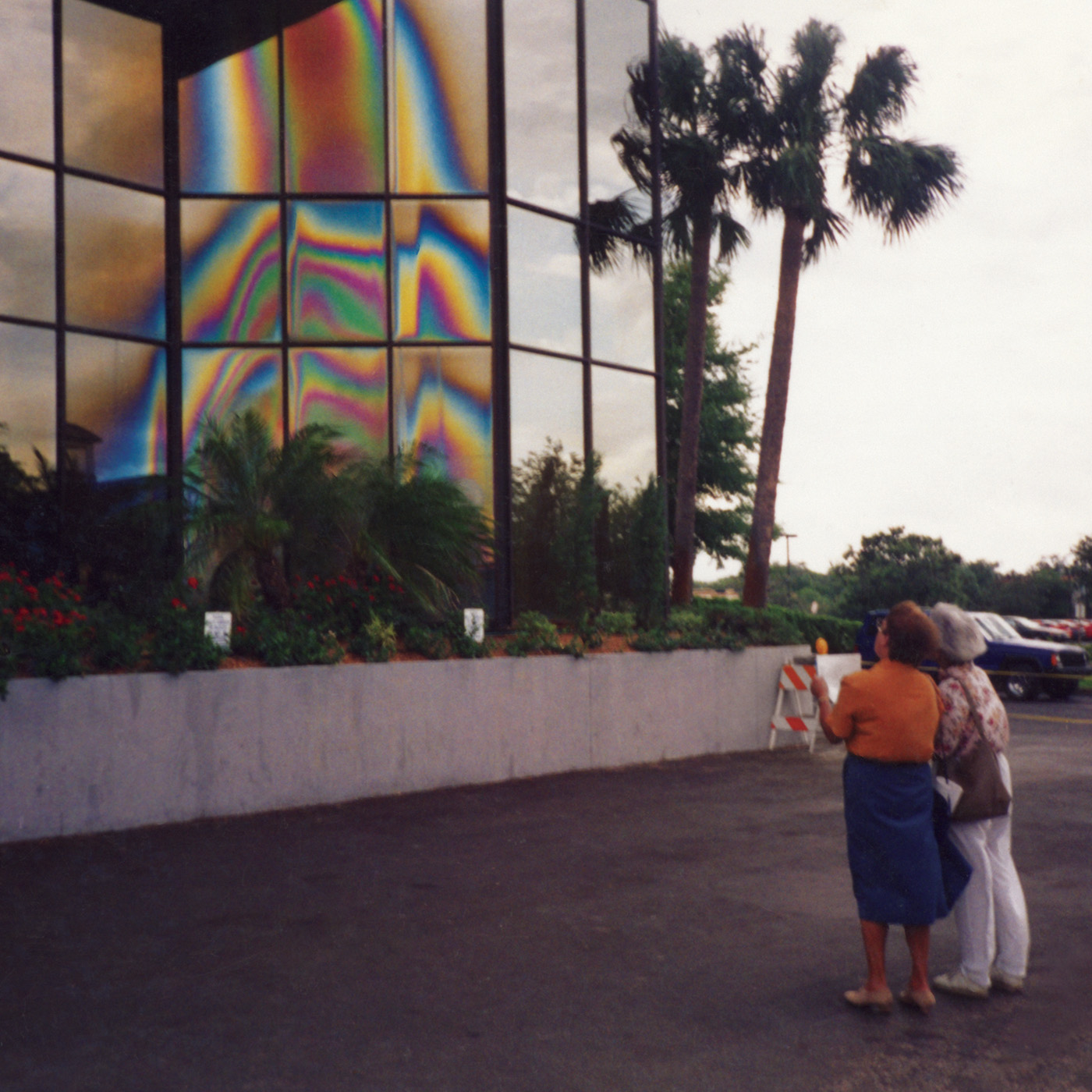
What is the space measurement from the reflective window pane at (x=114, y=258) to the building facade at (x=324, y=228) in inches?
1.0

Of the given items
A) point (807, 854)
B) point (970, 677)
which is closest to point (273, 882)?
point (807, 854)

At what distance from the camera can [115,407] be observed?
49.6 feet

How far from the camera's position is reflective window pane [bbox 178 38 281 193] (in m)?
16.0

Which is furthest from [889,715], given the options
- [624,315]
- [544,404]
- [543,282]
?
[624,315]

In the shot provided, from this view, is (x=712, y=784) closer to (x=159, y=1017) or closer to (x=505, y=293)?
(x=505, y=293)

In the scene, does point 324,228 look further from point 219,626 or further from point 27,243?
point 219,626

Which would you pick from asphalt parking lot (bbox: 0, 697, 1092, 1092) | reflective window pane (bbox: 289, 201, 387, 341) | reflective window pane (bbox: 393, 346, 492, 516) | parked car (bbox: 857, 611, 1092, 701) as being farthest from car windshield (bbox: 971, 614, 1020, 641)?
asphalt parking lot (bbox: 0, 697, 1092, 1092)

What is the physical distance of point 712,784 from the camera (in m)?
12.5

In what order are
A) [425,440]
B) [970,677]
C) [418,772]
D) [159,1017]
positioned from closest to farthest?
1. [159,1017]
2. [970,677]
3. [418,772]
4. [425,440]

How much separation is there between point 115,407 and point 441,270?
13.9 ft

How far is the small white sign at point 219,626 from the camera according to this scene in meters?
10.9

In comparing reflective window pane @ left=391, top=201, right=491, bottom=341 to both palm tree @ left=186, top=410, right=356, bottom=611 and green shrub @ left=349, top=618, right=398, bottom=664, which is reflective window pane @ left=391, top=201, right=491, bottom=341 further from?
green shrub @ left=349, top=618, right=398, bottom=664

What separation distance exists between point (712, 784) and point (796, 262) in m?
15.6

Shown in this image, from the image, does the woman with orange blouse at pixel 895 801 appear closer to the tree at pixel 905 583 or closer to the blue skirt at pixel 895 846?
the blue skirt at pixel 895 846
